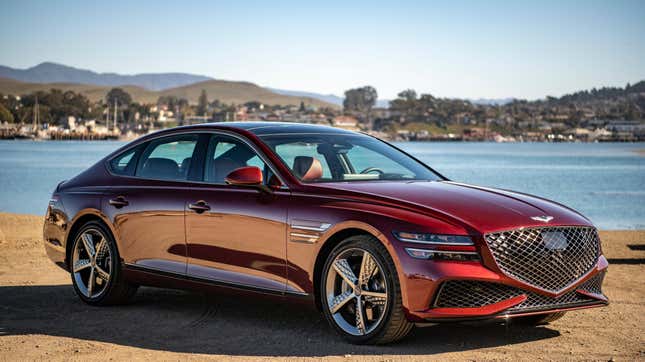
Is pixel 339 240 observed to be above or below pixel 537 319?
above

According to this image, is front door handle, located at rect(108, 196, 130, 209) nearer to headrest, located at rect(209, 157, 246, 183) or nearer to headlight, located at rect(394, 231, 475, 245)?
headrest, located at rect(209, 157, 246, 183)

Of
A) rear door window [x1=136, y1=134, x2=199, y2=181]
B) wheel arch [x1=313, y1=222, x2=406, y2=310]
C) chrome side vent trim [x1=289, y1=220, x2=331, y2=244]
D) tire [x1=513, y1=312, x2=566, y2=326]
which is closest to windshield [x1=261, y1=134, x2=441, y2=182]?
chrome side vent trim [x1=289, y1=220, x2=331, y2=244]

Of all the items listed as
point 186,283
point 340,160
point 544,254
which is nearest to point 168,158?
point 186,283

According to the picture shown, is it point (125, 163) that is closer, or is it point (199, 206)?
point (199, 206)

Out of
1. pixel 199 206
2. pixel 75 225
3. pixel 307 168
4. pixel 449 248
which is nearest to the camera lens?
pixel 449 248

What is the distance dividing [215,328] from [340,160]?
1.69 meters

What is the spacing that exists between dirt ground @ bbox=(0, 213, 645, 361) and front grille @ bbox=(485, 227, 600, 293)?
1.77 feet

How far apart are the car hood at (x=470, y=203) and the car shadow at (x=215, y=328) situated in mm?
980

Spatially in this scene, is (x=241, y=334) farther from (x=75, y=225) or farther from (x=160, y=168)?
(x=75, y=225)

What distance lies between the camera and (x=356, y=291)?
6945mm

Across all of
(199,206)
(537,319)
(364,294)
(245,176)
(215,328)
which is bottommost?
(215,328)

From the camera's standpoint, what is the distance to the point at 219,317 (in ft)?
27.9

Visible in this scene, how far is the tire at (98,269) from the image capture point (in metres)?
8.95

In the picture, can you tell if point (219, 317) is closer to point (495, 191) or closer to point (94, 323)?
point (94, 323)
